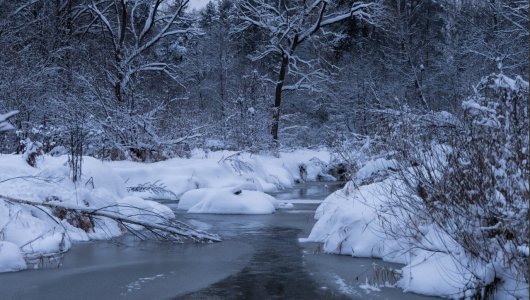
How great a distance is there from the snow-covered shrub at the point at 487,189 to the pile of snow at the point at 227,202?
23.2 ft

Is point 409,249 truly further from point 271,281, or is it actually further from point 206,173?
point 206,173

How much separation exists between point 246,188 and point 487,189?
31.9 feet

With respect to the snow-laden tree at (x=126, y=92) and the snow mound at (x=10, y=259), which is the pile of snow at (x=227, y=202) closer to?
the snow-laden tree at (x=126, y=92)

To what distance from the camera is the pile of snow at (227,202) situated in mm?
12805

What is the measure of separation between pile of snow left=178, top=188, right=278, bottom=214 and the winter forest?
0.14ft

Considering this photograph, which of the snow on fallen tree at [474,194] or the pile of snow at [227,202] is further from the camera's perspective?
the pile of snow at [227,202]

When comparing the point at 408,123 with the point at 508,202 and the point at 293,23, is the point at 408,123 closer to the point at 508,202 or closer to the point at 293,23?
the point at 508,202

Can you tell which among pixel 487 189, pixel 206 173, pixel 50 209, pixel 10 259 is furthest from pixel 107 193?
pixel 487 189

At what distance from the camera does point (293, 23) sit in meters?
24.7

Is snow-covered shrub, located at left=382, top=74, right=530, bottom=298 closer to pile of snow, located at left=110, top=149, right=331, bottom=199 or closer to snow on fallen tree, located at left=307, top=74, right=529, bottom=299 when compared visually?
snow on fallen tree, located at left=307, top=74, right=529, bottom=299

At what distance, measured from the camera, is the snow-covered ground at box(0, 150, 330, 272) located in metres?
8.05

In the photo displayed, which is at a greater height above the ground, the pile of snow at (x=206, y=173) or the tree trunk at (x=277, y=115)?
the tree trunk at (x=277, y=115)

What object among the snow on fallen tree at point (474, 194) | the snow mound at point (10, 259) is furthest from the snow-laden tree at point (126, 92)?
the snow on fallen tree at point (474, 194)

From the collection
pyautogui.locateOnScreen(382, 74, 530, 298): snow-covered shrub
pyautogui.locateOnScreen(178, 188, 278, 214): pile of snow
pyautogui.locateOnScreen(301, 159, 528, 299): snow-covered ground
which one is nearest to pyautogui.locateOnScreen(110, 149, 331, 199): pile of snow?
pyautogui.locateOnScreen(178, 188, 278, 214): pile of snow
